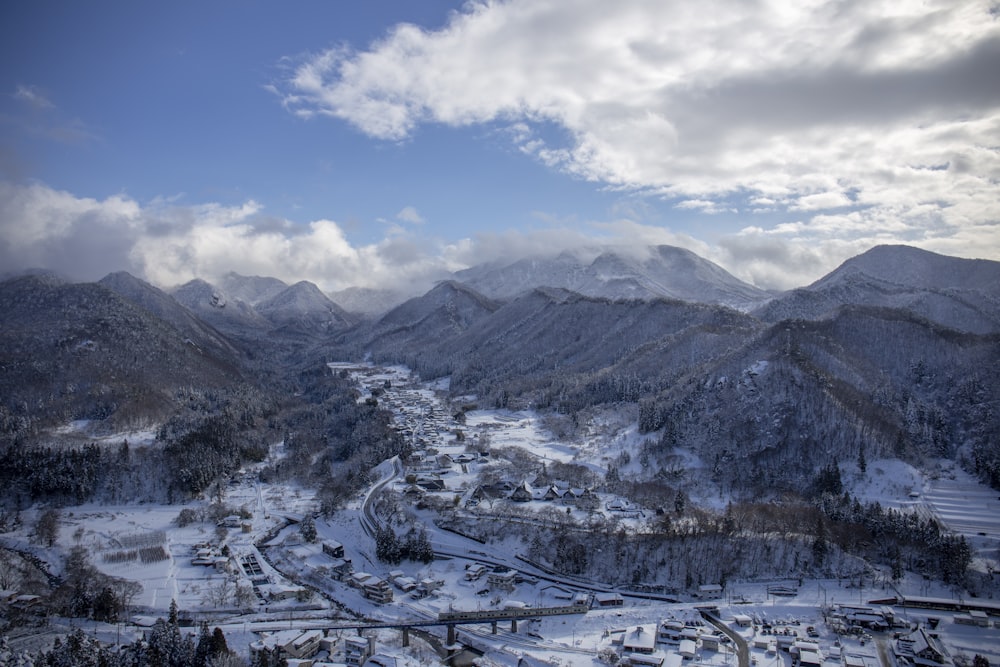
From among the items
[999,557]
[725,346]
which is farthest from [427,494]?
[725,346]

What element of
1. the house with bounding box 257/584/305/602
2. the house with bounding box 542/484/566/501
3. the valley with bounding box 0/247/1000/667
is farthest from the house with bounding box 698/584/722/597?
the house with bounding box 257/584/305/602

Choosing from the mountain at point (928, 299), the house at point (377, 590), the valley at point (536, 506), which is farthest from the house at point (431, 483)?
the mountain at point (928, 299)

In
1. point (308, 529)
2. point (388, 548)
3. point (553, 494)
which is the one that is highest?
point (553, 494)

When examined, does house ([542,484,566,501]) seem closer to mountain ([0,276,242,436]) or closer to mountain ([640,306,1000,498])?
mountain ([640,306,1000,498])

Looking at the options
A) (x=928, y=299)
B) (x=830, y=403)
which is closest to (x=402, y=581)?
(x=830, y=403)

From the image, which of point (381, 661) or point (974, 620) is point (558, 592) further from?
point (974, 620)

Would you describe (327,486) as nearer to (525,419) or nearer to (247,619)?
(247,619)
